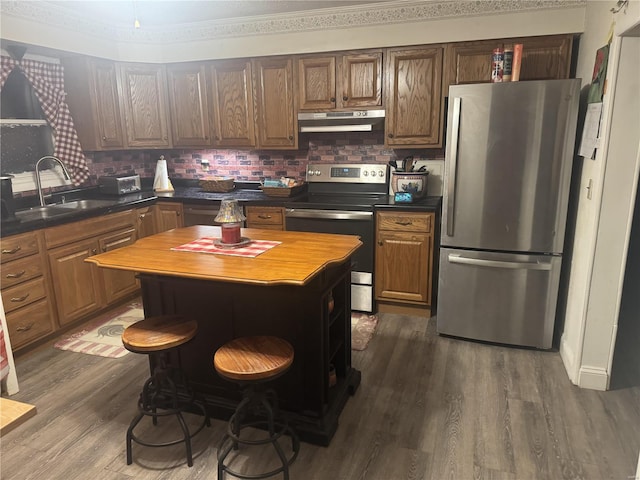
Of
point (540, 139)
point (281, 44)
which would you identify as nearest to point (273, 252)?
point (540, 139)

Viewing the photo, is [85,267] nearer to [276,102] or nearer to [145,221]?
[145,221]

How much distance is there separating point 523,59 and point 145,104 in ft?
10.8

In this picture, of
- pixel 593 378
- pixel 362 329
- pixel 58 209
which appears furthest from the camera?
pixel 58 209

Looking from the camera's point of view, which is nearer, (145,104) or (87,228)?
(87,228)

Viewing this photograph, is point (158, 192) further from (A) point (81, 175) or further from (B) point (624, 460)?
(B) point (624, 460)

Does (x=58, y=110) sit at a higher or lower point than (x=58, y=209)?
higher

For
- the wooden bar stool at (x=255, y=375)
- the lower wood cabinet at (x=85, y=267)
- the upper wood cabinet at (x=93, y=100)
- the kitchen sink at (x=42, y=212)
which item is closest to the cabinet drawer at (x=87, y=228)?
the lower wood cabinet at (x=85, y=267)

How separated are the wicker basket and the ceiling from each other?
4.68 ft

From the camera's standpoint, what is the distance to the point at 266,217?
384cm

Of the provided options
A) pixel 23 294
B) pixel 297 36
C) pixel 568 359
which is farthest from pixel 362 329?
pixel 297 36

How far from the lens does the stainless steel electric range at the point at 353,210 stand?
354 cm

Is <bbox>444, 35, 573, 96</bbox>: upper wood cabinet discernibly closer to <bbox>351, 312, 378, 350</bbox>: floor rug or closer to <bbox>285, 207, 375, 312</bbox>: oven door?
<bbox>285, 207, 375, 312</bbox>: oven door

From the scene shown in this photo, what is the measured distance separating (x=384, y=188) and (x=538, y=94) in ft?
5.08

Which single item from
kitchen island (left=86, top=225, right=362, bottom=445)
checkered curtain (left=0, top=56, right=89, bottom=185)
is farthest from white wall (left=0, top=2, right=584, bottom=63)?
kitchen island (left=86, top=225, right=362, bottom=445)
